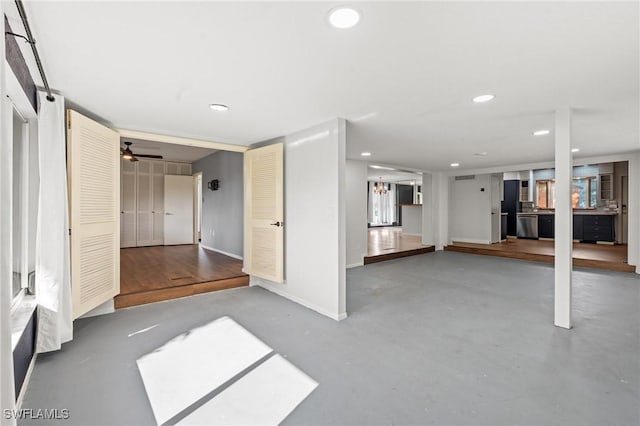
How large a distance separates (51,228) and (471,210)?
8691 millimetres

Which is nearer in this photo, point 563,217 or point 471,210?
point 563,217

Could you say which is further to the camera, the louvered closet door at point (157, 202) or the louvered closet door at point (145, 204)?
the louvered closet door at point (157, 202)

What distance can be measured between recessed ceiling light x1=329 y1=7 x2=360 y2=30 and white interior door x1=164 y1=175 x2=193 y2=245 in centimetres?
727

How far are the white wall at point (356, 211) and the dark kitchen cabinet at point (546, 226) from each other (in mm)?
6542

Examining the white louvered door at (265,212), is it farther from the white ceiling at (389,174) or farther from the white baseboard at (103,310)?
the white ceiling at (389,174)

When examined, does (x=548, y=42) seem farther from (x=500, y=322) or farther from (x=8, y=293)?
(x=8, y=293)

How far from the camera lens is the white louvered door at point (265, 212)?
3.83 meters

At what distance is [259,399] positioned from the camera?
181 cm

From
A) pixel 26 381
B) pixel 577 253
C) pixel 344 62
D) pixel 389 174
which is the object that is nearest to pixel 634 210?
pixel 577 253

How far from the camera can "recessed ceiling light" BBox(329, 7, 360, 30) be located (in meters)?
1.38

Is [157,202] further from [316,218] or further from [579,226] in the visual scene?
[579,226]

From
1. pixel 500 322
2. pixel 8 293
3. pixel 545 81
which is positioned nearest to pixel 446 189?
pixel 500 322

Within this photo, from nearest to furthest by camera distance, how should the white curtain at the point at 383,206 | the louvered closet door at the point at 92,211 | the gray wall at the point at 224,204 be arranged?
the louvered closet door at the point at 92,211
the gray wall at the point at 224,204
the white curtain at the point at 383,206

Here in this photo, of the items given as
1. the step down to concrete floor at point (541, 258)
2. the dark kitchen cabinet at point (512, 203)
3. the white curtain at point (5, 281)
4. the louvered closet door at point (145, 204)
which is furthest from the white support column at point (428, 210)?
the white curtain at point (5, 281)
